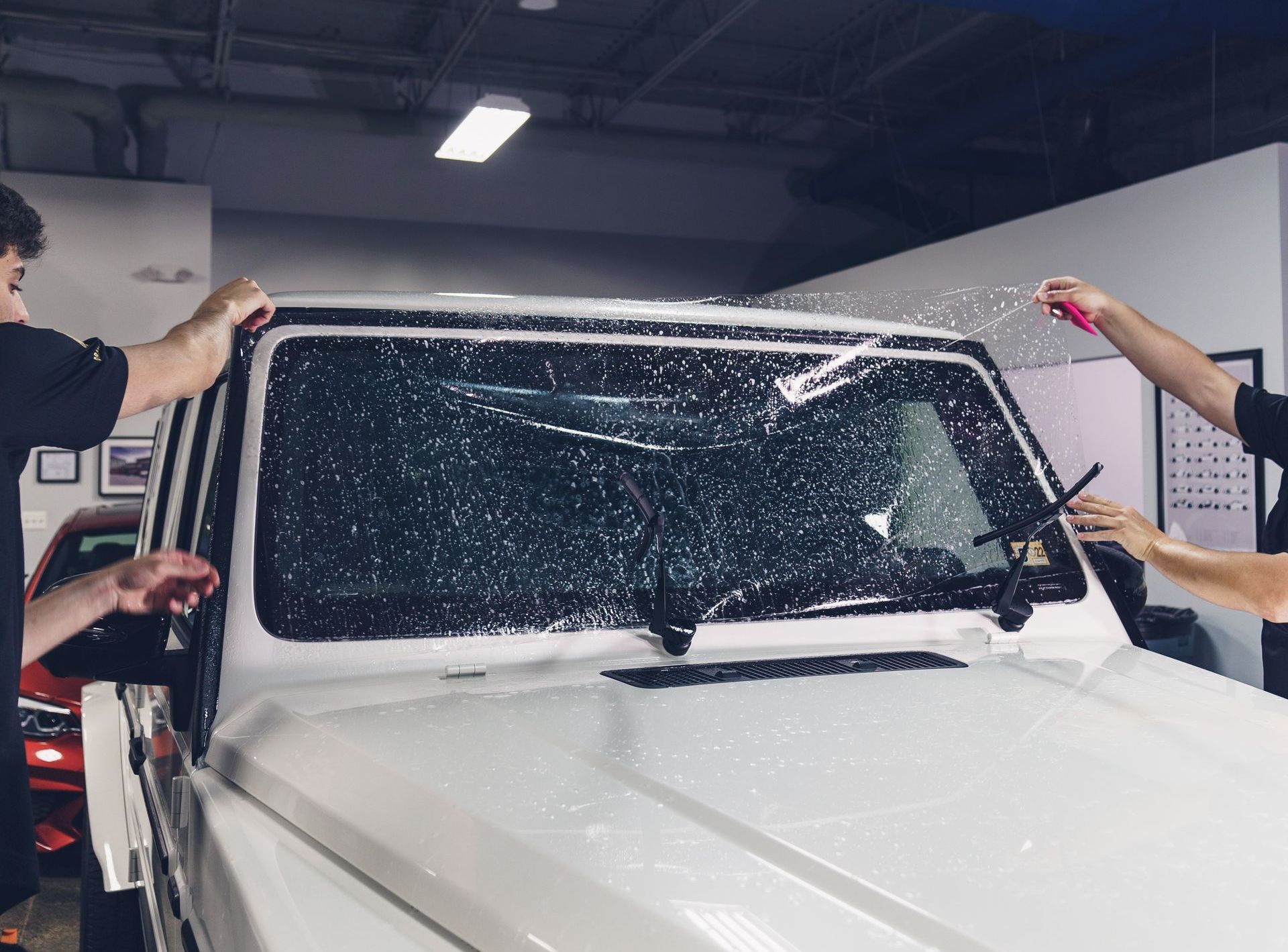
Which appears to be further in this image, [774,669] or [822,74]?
[822,74]

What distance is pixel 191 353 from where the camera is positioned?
61.7 inches

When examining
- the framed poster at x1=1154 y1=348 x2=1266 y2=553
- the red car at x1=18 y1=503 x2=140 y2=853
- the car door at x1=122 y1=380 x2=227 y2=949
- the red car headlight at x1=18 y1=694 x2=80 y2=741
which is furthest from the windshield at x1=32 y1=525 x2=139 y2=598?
the framed poster at x1=1154 y1=348 x2=1266 y2=553

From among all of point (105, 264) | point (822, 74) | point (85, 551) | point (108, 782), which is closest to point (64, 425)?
point (108, 782)

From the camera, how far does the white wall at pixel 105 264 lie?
852cm

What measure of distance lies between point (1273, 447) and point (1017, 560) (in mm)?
1057

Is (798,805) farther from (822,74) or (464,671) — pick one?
(822,74)

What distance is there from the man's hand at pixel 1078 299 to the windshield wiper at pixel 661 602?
2.98ft

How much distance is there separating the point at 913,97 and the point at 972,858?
10767 mm

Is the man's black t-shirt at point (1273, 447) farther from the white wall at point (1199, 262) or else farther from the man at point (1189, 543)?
the white wall at point (1199, 262)

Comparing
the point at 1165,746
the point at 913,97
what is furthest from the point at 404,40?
the point at 1165,746

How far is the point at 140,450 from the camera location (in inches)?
355

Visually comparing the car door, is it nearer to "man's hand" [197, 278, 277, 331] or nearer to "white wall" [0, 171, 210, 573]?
"man's hand" [197, 278, 277, 331]

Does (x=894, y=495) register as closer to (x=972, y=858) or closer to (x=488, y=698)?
(x=488, y=698)

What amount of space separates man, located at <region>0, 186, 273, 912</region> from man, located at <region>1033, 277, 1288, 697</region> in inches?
53.2
